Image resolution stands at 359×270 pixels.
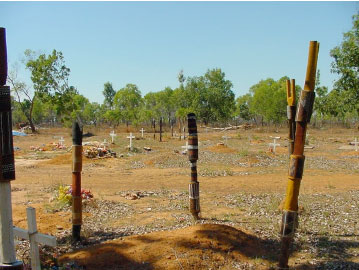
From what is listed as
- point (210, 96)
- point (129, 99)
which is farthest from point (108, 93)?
point (210, 96)

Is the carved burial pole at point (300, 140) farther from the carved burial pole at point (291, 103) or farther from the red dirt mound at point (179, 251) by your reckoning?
the carved burial pole at point (291, 103)

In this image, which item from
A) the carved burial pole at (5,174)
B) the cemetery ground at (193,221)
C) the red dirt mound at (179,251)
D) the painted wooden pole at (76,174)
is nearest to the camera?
the carved burial pole at (5,174)

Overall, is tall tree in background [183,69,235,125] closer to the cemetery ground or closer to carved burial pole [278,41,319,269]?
the cemetery ground

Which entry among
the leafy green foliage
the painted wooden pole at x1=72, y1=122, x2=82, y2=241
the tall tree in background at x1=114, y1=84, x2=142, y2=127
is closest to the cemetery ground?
the painted wooden pole at x1=72, y1=122, x2=82, y2=241

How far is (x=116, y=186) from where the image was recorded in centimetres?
1259

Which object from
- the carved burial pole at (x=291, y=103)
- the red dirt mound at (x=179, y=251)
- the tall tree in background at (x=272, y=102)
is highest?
the tall tree in background at (x=272, y=102)

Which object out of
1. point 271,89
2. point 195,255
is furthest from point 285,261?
point 271,89

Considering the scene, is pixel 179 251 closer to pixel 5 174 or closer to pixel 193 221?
pixel 193 221

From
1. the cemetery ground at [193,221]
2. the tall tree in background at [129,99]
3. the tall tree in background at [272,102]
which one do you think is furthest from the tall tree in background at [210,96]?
the cemetery ground at [193,221]

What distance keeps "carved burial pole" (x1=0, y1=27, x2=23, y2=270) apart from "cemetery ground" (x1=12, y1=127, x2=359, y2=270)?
1.84 metres

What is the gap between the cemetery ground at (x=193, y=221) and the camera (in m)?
5.14

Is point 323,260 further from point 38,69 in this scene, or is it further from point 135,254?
point 38,69

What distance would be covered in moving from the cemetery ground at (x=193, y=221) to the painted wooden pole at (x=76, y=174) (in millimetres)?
279

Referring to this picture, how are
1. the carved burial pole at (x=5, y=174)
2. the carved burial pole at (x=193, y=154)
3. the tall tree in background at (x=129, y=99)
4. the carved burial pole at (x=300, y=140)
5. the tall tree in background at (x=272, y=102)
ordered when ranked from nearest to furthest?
the carved burial pole at (x=5, y=174) < the carved burial pole at (x=300, y=140) < the carved burial pole at (x=193, y=154) < the tall tree in background at (x=272, y=102) < the tall tree in background at (x=129, y=99)
